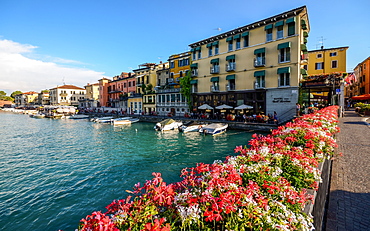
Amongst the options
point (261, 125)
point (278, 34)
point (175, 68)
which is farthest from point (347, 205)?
point (175, 68)

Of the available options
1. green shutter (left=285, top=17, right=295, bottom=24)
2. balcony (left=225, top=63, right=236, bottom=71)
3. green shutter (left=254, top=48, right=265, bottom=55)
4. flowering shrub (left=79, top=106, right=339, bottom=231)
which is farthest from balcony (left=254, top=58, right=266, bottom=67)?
flowering shrub (left=79, top=106, right=339, bottom=231)

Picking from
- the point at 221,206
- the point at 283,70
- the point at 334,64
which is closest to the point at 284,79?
the point at 283,70

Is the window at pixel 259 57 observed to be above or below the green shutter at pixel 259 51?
below

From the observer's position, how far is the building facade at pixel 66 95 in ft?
308

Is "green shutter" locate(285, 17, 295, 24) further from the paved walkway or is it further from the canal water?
the paved walkway

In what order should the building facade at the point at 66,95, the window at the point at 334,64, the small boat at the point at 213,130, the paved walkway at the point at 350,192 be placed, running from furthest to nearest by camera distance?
the building facade at the point at 66,95 → the window at the point at 334,64 → the small boat at the point at 213,130 → the paved walkway at the point at 350,192

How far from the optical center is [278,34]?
2414 cm

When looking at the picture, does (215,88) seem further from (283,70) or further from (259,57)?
(283,70)

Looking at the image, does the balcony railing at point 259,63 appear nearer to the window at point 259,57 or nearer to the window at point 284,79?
the window at point 259,57

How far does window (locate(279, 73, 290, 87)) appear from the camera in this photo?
2341 centimetres

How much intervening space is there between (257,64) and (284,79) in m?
4.55

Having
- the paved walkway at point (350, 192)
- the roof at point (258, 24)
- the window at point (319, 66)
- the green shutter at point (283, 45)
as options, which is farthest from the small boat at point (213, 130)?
the window at point (319, 66)

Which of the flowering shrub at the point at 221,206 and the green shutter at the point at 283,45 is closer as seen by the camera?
the flowering shrub at the point at 221,206

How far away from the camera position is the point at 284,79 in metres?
23.7
